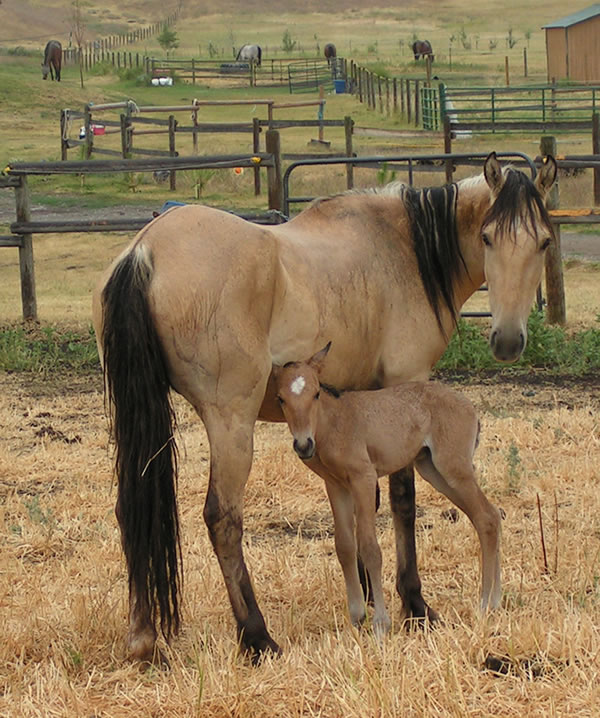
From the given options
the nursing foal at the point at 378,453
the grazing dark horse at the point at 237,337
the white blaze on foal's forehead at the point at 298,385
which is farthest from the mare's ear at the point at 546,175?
the white blaze on foal's forehead at the point at 298,385

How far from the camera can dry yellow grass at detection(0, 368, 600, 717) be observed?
3605 millimetres

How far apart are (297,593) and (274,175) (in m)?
7.80

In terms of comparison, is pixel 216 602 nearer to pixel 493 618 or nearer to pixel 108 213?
pixel 493 618

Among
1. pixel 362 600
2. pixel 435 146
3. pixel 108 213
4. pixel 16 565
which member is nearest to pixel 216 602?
pixel 362 600

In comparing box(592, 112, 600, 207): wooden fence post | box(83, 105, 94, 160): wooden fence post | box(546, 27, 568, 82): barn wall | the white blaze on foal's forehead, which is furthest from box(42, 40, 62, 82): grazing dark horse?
the white blaze on foal's forehead

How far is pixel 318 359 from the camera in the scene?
4355mm

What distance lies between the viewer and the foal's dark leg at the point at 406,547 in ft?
15.7

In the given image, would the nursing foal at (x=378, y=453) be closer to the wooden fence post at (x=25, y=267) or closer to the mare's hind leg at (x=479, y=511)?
the mare's hind leg at (x=479, y=511)

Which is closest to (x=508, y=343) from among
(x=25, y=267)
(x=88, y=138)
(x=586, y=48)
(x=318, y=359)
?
(x=318, y=359)

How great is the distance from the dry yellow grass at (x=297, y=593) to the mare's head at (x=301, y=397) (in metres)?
0.74

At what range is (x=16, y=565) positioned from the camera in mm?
5457

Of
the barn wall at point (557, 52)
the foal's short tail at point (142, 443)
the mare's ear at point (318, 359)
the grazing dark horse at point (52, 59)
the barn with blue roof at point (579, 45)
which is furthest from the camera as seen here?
the grazing dark horse at point (52, 59)

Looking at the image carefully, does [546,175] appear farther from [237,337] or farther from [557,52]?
[557,52]

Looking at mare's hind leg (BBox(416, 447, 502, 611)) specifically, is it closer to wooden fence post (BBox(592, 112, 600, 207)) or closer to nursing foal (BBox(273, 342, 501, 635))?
nursing foal (BBox(273, 342, 501, 635))
